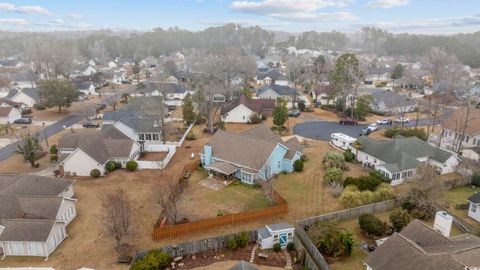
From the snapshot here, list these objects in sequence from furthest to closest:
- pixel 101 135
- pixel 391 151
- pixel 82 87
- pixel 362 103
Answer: pixel 82 87 < pixel 362 103 < pixel 101 135 < pixel 391 151

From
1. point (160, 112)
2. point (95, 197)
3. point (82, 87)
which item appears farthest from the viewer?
point (82, 87)

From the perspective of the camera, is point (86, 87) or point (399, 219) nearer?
point (399, 219)

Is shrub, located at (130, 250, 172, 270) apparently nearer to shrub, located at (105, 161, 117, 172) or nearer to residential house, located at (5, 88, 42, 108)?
shrub, located at (105, 161, 117, 172)

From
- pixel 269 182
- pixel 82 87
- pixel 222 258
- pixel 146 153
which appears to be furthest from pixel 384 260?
pixel 82 87

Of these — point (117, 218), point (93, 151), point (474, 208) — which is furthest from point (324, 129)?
point (117, 218)

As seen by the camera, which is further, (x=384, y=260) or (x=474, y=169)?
(x=474, y=169)

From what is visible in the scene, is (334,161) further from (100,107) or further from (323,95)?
(100,107)

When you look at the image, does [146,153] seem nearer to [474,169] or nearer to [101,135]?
[101,135]
